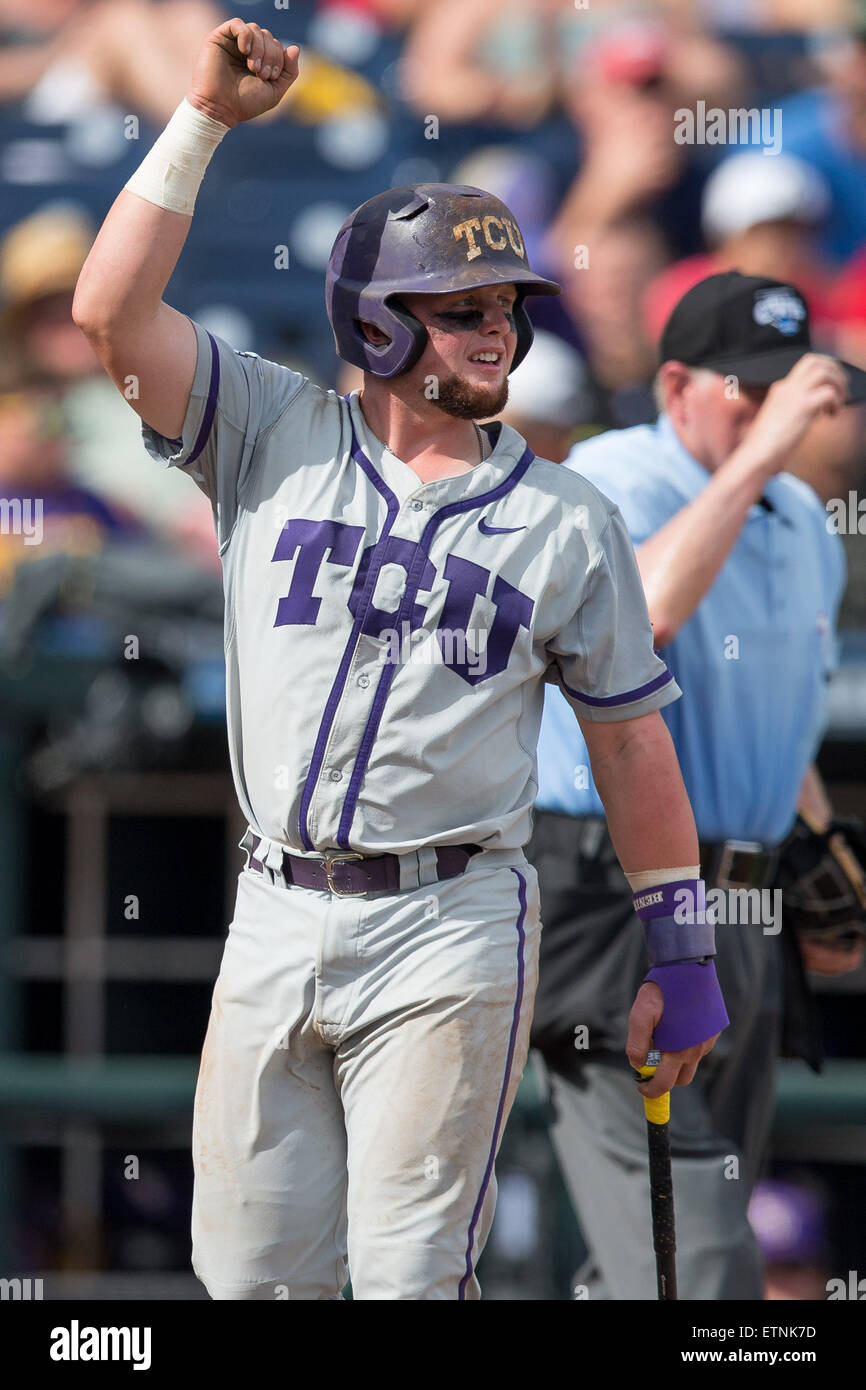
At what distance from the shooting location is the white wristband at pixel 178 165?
7.70 ft

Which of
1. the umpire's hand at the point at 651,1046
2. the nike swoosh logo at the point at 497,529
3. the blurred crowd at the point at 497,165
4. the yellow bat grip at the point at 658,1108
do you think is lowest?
the yellow bat grip at the point at 658,1108

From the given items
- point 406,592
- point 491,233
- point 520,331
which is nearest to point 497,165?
point 520,331

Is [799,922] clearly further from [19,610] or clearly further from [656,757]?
[19,610]

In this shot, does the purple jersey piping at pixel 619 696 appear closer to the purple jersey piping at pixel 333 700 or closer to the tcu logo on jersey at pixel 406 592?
the tcu logo on jersey at pixel 406 592

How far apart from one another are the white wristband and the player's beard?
1.35ft

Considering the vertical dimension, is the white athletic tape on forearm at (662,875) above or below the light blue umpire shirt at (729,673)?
below

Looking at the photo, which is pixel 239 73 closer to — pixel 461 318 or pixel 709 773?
pixel 461 318

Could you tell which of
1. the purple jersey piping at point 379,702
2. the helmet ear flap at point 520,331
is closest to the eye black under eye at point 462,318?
the helmet ear flap at point 520,331

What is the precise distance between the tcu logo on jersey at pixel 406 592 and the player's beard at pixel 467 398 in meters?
0.20

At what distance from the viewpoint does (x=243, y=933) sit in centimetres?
250

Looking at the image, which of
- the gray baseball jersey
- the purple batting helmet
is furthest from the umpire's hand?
the purple batting helmet

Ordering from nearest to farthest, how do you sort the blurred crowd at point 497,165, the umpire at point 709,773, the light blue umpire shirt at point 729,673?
1. the umpire at point 709,773
2. the light blue umpire shirt at point 729,673
3. the blurred crowd at point 497,165
